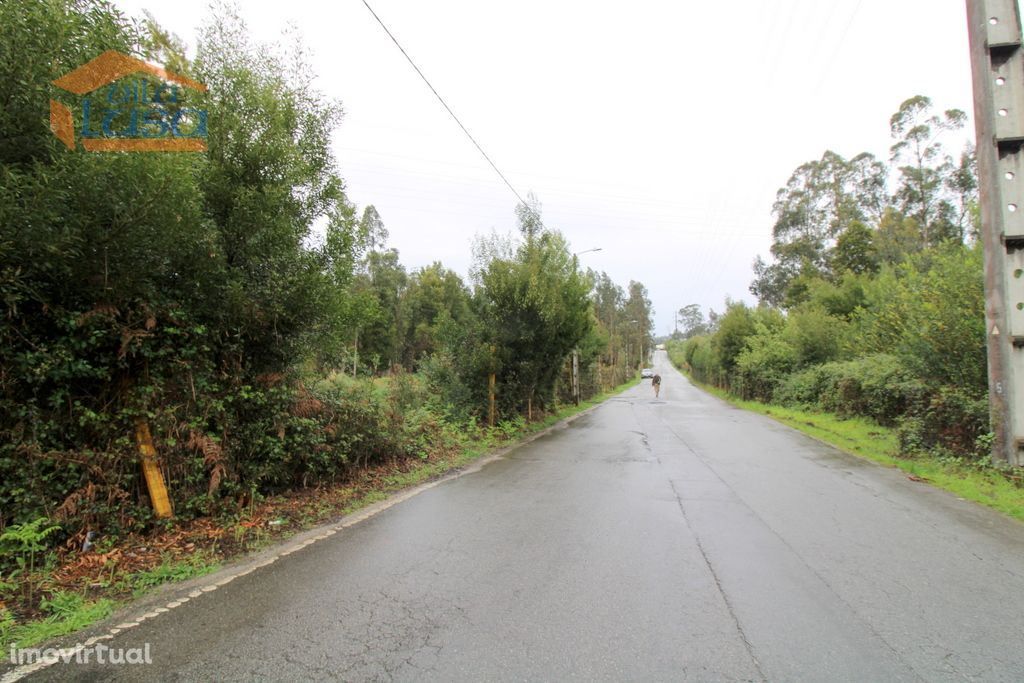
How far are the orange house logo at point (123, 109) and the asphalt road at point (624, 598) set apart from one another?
11.9 feet

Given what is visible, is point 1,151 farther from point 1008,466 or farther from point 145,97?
point 1008,466

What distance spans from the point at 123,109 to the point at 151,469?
3175mm

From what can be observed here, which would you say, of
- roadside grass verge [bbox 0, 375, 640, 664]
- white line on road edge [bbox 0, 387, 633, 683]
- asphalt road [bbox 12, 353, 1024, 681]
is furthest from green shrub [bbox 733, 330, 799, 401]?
roadside grass verge [bbox 0, 375, 640, 664]

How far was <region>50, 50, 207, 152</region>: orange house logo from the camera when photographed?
4.07m

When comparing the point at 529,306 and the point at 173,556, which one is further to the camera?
the point at 529,306

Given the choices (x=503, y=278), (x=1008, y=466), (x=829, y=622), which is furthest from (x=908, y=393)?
(x=829, y=622)

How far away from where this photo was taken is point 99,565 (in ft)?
13.7

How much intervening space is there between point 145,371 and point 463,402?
9301 mm

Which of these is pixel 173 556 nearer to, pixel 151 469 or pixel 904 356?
pixel 151 469

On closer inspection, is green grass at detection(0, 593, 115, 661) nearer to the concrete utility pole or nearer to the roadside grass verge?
the roadside grass verge

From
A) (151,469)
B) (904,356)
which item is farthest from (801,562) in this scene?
(904,356)

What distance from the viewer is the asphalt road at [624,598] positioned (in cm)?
295

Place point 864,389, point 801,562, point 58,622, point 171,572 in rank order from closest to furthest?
point 58,622
point 171,572
point 801,562
point 864,389

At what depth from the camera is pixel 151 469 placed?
16.0ft
